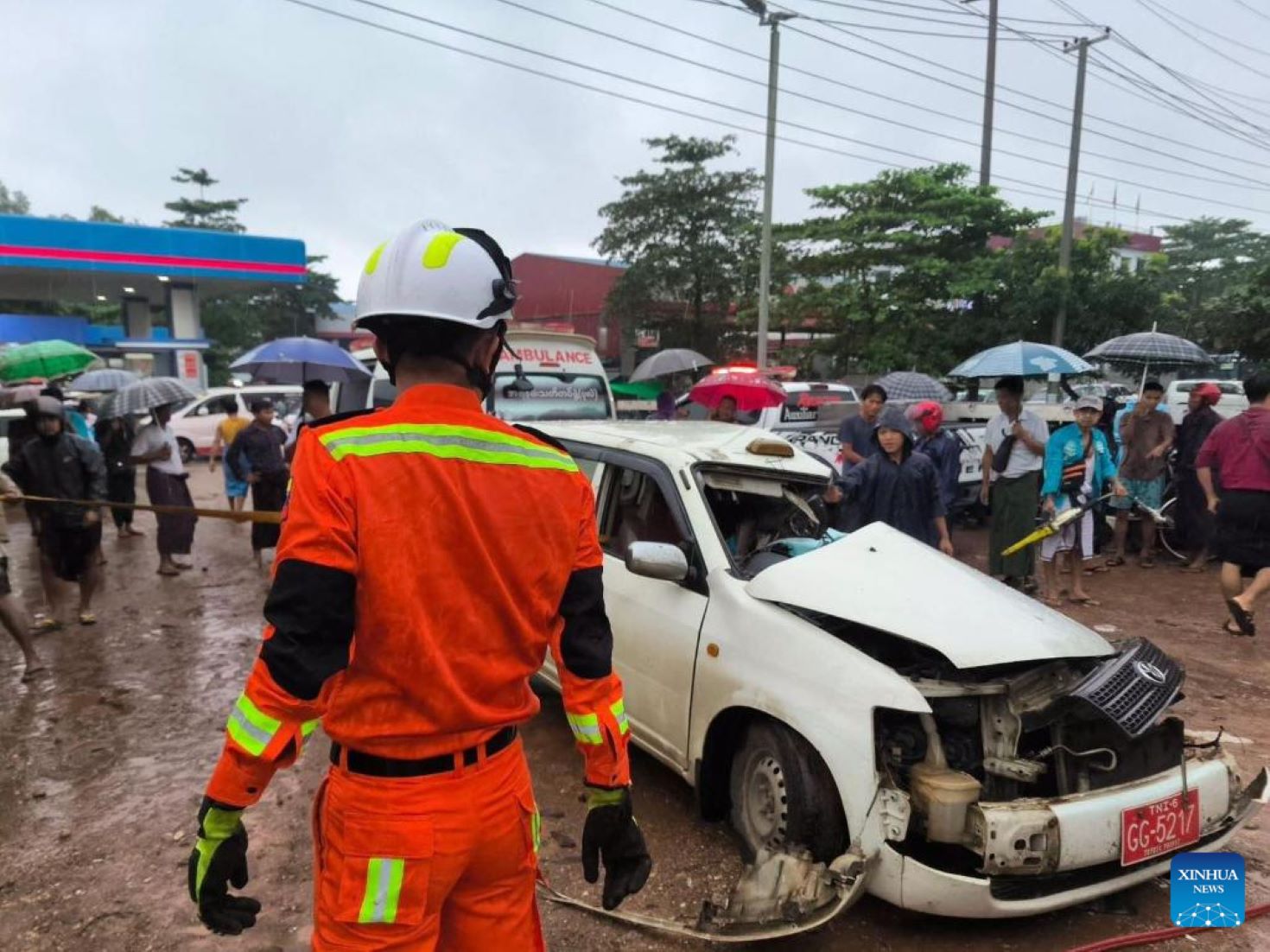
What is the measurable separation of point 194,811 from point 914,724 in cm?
305

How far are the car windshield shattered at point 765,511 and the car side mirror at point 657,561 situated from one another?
2.00 ft

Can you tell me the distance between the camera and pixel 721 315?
2466 centimetres

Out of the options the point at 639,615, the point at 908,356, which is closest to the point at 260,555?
the point at 639,615

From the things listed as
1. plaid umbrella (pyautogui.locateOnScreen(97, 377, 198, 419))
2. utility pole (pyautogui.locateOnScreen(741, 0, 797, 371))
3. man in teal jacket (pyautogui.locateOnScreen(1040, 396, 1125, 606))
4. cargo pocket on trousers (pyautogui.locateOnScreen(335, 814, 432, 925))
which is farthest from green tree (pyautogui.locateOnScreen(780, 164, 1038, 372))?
cargo pocket on trousers (pyautogui.locateOnScreen(335, 814, 432, 925))

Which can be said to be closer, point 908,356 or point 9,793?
point 9,793

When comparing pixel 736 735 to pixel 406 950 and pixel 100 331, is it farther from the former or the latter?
pixel 100 331

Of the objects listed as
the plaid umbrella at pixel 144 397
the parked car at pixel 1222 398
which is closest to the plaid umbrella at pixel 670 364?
the plaid umbrella at pixel 144 397

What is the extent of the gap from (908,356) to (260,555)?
41.7ft

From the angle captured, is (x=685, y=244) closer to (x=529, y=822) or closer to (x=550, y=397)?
(x=550, y=397)

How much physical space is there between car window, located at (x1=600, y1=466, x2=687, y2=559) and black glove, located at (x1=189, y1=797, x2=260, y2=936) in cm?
256

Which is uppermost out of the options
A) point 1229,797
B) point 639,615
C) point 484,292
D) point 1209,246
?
point 1209,246

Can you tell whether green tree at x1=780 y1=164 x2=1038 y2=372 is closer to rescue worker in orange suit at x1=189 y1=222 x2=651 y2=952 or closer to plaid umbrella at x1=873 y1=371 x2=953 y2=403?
plaid umbrella at x1=873 y1=371 x2=953 y2=403

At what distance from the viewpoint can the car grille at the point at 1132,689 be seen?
2674 millimetres

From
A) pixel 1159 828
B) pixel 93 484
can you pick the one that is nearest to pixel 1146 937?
pixel 1159 828
